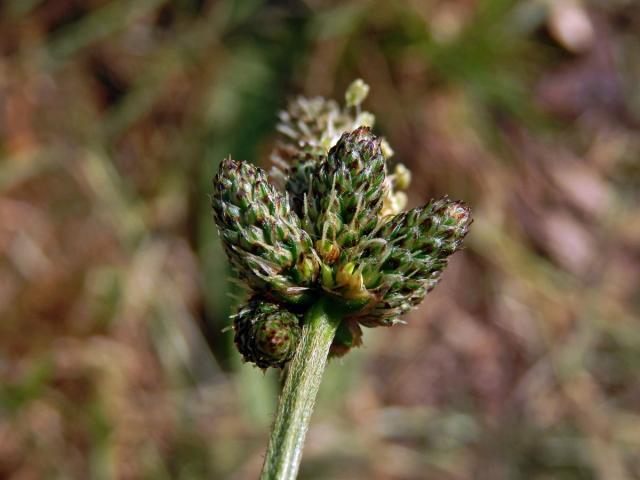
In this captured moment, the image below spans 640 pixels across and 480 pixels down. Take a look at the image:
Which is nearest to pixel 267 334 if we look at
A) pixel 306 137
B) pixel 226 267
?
pixel 306 137

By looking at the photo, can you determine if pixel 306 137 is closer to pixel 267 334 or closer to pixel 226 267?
pixel 267 334

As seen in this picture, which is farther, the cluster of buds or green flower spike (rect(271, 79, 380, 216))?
A: green flower spike (rect(271, 79, 380, 216))

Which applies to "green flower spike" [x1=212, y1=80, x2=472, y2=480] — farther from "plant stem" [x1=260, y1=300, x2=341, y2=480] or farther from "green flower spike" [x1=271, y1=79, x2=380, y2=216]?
"green flower spike" [x1=271, y1=79, x2=380, y2=216]

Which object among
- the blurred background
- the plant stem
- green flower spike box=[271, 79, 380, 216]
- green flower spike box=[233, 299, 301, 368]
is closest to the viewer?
the plant stem

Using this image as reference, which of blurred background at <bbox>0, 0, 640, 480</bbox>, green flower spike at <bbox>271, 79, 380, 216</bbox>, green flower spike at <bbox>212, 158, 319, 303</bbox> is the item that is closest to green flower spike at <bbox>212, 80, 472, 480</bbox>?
green flower spike at <bbox>212, 158, 319, 303</bbox>

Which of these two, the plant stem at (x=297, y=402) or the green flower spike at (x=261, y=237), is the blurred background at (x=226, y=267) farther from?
the plant stem at (x=297, y=402)

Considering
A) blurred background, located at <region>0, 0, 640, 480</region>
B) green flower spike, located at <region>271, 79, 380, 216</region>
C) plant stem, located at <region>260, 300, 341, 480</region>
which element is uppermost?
blurred background, located at <region>0, 0, 640, 480</region>

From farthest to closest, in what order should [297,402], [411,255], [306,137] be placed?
[306,137]
[411,255]
[297,402]
